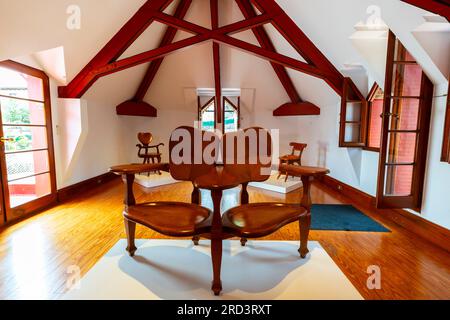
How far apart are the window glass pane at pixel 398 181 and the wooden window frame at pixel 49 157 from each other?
13.7 feet

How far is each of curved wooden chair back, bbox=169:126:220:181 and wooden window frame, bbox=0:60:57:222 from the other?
2102 millimetres

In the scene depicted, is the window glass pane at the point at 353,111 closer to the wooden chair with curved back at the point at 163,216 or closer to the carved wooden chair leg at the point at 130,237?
the wooden chair with curved back at the point at 163,216

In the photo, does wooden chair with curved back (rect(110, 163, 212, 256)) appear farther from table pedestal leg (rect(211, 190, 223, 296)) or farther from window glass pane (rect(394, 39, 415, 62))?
window glass pane (rect(394, 39, 415, 62))

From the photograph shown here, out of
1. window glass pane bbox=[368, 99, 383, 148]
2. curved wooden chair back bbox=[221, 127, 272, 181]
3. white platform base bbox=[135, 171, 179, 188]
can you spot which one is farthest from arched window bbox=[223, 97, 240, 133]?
curved wooden chair back bbox=[221, 127, 272, 181]

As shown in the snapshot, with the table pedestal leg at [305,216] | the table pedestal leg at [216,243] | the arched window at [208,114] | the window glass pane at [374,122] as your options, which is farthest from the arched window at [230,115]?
the table pedestal leg at [216,243]

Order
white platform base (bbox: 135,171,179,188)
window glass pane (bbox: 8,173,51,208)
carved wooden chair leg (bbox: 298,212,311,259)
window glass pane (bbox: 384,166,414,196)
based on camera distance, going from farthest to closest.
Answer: white platform base (bbox: 135,171,179,188)
window glass pane (bbox: 8,173,51,208)
window glass pane (bbox: 384,166,414,196)
carved wooden chair leg (bbox: 298,212,311,259)

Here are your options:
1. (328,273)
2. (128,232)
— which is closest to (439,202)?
(328,273)

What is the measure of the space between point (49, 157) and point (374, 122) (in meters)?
4.81

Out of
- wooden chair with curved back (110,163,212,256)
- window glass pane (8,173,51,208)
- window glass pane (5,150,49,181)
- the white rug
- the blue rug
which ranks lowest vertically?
the blue rug

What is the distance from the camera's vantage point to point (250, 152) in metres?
2.09

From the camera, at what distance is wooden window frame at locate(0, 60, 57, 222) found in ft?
9.01

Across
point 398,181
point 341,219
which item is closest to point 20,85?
point 341,219

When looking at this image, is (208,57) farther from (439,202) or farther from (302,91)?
(439,202)
